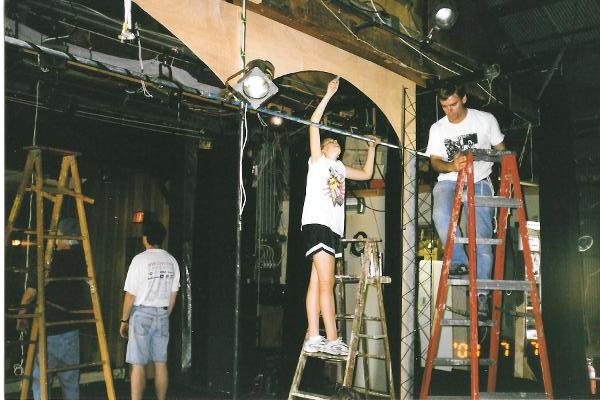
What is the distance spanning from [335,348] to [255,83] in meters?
2.03

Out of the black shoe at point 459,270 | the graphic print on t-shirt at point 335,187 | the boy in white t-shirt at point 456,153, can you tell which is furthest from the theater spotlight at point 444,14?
the black shoe at point 459,270

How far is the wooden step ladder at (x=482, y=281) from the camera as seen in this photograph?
3.40 m

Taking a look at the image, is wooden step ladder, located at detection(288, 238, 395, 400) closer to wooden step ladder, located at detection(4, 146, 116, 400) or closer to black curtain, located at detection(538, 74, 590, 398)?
wooden step ladder, located at detection(4, 146, 116, 400)

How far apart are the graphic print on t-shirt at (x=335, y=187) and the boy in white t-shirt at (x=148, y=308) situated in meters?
1.95

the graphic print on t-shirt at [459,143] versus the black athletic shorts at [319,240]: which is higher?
the graphic print on t-shirt at [459,143]

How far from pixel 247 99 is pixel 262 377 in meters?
4.30

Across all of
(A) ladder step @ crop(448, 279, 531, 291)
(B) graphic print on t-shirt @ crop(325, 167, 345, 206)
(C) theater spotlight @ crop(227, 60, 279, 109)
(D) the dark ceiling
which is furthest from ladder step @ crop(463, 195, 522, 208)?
(D) the dark ceiling

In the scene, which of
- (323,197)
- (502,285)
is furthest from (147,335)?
(502,285)

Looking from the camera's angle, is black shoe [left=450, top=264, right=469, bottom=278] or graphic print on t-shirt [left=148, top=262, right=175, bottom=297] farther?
graphic print on t-shirt [left=148, top=262, right=175, bottom=297]

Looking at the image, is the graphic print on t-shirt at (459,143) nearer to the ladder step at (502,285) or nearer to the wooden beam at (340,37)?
the wooden beam at (340,37)

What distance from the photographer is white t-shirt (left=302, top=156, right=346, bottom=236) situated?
13.2ft

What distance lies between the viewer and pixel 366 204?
683 centimetres

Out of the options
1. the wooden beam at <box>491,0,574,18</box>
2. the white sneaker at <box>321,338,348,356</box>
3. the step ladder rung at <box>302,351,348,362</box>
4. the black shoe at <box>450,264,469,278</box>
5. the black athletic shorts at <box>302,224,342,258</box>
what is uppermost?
the wooden beam at <box>491,0,574,18</box>

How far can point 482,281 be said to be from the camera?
11.4 ft
